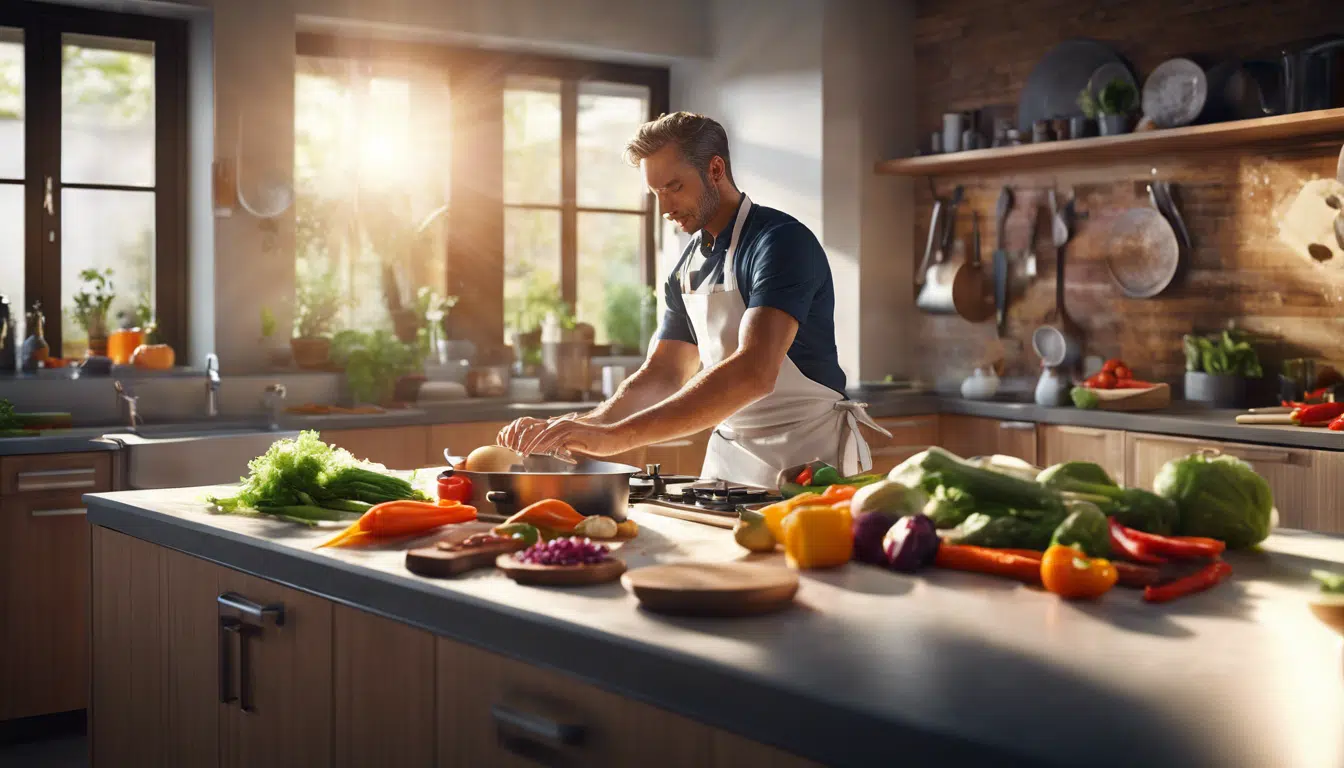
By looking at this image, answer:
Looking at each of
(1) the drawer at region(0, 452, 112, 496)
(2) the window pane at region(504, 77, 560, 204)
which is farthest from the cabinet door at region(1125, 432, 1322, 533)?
(1) the drawer at region(0, 452, 112, 496)

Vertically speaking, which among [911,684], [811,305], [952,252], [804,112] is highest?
[804,112]

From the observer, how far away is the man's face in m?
3.09

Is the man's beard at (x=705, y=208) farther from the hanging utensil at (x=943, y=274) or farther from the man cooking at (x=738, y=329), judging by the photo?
the hanging utensil at (x=943, y=274)

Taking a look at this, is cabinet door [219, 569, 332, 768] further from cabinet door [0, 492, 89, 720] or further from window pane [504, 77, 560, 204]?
window pane [504, 77, 560, 204]

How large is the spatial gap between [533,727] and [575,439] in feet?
3.00

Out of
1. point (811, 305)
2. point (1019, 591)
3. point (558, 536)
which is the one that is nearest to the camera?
point (1019, 591)

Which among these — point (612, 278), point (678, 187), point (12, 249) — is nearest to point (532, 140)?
point (612, 278)

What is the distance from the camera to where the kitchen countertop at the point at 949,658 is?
1139mm

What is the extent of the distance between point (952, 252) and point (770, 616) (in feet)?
15.0

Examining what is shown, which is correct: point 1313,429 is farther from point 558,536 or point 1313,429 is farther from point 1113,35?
point 558,536

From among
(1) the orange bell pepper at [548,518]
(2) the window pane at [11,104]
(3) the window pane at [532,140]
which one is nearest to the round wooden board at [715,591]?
(1) the orange bell pepper at [548,518]

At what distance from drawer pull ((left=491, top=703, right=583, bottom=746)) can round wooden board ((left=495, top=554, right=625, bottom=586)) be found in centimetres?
18

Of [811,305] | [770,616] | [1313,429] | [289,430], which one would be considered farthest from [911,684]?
[289,430]

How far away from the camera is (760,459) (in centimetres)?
331
